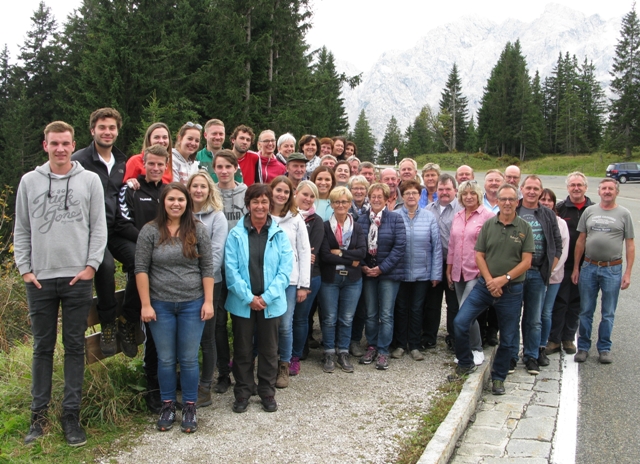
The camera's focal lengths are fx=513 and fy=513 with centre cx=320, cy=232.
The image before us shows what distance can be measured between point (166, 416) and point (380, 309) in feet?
8.99

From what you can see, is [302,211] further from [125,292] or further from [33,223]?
[33,223]

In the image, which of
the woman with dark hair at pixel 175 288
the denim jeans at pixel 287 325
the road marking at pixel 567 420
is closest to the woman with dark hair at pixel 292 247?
the denim jeans at pixel 287 325

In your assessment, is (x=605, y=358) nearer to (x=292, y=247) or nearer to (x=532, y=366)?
(x=532, y=366)

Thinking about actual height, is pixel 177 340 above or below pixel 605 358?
above

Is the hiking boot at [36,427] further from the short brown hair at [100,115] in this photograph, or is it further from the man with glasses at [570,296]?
the man with glasses at [570,296]

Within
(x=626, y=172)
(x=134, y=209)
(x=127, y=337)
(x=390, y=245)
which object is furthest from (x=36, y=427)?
(x=626, y=172)

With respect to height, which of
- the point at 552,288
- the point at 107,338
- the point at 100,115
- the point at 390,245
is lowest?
the point at 107,338

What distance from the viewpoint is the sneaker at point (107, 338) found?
4.46m

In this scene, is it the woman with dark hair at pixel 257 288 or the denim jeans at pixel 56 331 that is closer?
the denim jeans at pixel 56 331

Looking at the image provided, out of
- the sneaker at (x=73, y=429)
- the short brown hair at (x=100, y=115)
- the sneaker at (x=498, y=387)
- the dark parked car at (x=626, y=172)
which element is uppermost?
the dark parked car at (x=626, y=172)

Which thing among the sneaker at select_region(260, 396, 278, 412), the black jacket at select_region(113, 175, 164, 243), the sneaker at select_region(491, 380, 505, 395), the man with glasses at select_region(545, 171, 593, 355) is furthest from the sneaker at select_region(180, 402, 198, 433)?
the man with glasses at select_region(545, 171, 593, 355)

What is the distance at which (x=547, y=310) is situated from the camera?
6180 millimetres

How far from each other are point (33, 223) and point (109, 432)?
1.74m

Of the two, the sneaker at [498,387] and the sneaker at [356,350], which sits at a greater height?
the sneaker at [356,350]
